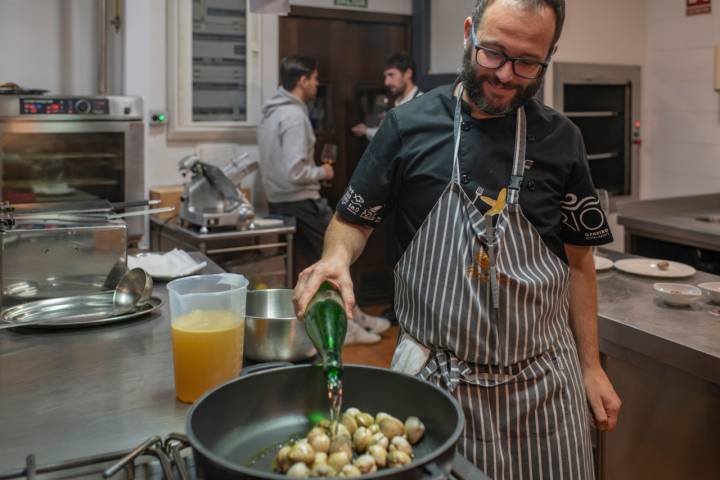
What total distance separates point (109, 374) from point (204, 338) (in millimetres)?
314

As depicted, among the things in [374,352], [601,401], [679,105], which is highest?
[679,105]

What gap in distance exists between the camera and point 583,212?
5.38 ft

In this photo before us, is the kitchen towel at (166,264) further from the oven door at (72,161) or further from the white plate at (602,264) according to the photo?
the oven door at (72,161)

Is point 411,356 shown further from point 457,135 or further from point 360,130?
point 360,130

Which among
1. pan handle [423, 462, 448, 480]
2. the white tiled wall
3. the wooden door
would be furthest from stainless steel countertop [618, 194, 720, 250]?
pan handle [423, 462, 448, 480]

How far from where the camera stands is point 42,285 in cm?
194

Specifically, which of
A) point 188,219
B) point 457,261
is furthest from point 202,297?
point 188,219

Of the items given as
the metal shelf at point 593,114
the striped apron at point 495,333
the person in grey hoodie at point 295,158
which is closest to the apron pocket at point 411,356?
the striped apron at point 495,333

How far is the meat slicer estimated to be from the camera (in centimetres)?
398

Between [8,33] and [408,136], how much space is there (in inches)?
140

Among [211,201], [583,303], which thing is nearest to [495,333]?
[583,303]

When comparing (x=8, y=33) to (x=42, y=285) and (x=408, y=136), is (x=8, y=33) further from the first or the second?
(x=408, y=136)

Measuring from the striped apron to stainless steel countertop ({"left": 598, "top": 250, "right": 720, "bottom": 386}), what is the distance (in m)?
0.54

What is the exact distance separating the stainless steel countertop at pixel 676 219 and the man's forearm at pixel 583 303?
6.69 feet
